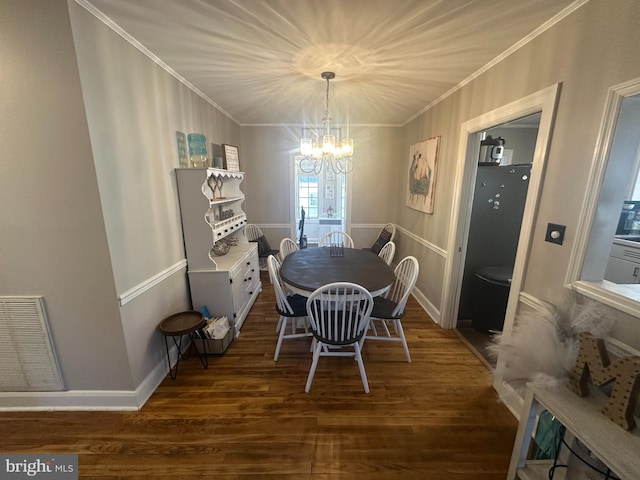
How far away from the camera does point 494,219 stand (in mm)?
2643

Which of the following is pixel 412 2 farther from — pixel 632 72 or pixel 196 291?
pixel 196 291

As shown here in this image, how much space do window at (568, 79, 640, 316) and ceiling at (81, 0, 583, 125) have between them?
663 millimetres

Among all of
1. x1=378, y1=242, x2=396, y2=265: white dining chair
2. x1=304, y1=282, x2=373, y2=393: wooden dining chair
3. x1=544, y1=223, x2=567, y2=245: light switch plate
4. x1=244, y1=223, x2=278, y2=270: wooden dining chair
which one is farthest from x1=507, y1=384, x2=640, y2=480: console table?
x1=244, y1=223, x2=278, y2=270: wooden dining chair

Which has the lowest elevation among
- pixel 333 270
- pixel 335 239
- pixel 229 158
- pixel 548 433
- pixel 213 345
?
pixel 213 345

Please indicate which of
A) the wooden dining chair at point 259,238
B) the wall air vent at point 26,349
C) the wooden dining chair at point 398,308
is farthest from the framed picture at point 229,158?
the wooden dining chair at point 398,308

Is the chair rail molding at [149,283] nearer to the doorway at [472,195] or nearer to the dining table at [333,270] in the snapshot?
the dining table at [333,270]

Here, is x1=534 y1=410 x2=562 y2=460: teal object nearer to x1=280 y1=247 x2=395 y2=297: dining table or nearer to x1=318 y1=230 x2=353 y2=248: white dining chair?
x1=280 y1=247 x2=395 y2=297: dining table

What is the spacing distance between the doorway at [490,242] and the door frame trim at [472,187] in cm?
13

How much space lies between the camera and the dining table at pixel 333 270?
2.06 m

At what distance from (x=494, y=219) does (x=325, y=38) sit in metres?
2.32

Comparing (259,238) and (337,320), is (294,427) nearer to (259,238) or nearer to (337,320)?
(337,320)

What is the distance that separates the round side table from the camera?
194 cm

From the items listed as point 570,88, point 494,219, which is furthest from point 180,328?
point 494,219

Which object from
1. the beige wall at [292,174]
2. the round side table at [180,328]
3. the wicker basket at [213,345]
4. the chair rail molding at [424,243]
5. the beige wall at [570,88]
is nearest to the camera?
the beige wall at [570,88]
